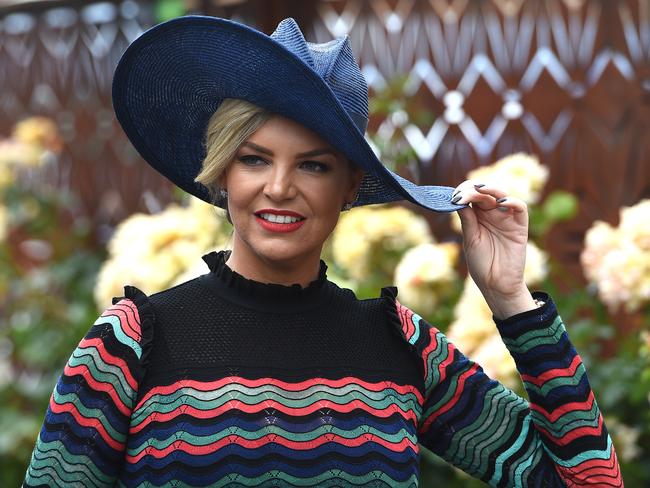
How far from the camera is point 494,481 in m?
1.97

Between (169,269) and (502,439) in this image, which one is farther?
Result: (169,269)

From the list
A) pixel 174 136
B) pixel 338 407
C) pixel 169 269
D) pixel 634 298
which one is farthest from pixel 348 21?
pixel 338 407

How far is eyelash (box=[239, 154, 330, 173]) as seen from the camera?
1804 millimetres

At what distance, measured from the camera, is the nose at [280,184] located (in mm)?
1763

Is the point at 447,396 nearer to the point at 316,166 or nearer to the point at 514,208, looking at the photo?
the point at 514,208

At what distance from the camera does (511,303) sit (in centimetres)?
193

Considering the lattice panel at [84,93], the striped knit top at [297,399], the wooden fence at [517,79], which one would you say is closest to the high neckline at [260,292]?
the striped knit top at [297,399]

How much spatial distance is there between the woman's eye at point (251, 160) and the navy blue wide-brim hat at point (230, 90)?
83 millimetres

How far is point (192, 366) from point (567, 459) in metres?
0.65

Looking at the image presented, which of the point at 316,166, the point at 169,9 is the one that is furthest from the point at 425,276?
the point at 169,9

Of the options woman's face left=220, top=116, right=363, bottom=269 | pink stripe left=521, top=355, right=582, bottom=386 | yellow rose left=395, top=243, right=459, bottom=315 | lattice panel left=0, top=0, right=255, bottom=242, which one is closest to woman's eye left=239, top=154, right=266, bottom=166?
woman's face left=220, top=116, right=363, bottom=269

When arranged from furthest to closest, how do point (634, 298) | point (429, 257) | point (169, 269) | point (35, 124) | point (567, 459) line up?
1. point (35, 124)
2. point (169, 269)
3. point (429, 257)
4. point (634, 298)
5. point (567, 459)

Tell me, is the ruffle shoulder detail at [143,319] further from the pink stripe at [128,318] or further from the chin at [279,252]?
the chin at [279,252]

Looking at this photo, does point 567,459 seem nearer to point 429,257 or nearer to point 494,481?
point 494,481
